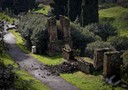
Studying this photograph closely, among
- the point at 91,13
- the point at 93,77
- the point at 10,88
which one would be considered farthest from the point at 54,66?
the point at 91,13

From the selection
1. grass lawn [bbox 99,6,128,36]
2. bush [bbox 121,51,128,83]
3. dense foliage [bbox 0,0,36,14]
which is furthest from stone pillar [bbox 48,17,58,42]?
dense foliage [bbox 0,0,36,14]

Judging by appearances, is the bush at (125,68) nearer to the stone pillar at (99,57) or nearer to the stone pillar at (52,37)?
the stone pillar at (99,57)

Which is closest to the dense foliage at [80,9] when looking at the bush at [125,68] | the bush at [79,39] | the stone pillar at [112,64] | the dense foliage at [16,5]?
the bush at [79,39]

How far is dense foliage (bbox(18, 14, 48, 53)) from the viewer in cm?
4238

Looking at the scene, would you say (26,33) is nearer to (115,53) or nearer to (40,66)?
(40,66)

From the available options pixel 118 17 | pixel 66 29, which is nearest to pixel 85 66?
pixel 66 29

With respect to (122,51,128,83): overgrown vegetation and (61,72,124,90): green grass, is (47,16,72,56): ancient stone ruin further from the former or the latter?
(122,51,128,83): overgrown vegetation

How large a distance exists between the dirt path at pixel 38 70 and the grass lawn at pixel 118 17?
26.5 metres

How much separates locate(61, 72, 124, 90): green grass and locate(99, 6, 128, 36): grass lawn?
3359 cm

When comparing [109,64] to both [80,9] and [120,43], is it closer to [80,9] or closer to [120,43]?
[120,43]

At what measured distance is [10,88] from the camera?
70.1 ft

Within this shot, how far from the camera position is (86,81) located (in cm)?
2931

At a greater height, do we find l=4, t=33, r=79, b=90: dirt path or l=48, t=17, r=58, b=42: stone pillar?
l=48, t=17, r=58, b=42: stone pillar

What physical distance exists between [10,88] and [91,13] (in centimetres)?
4554
